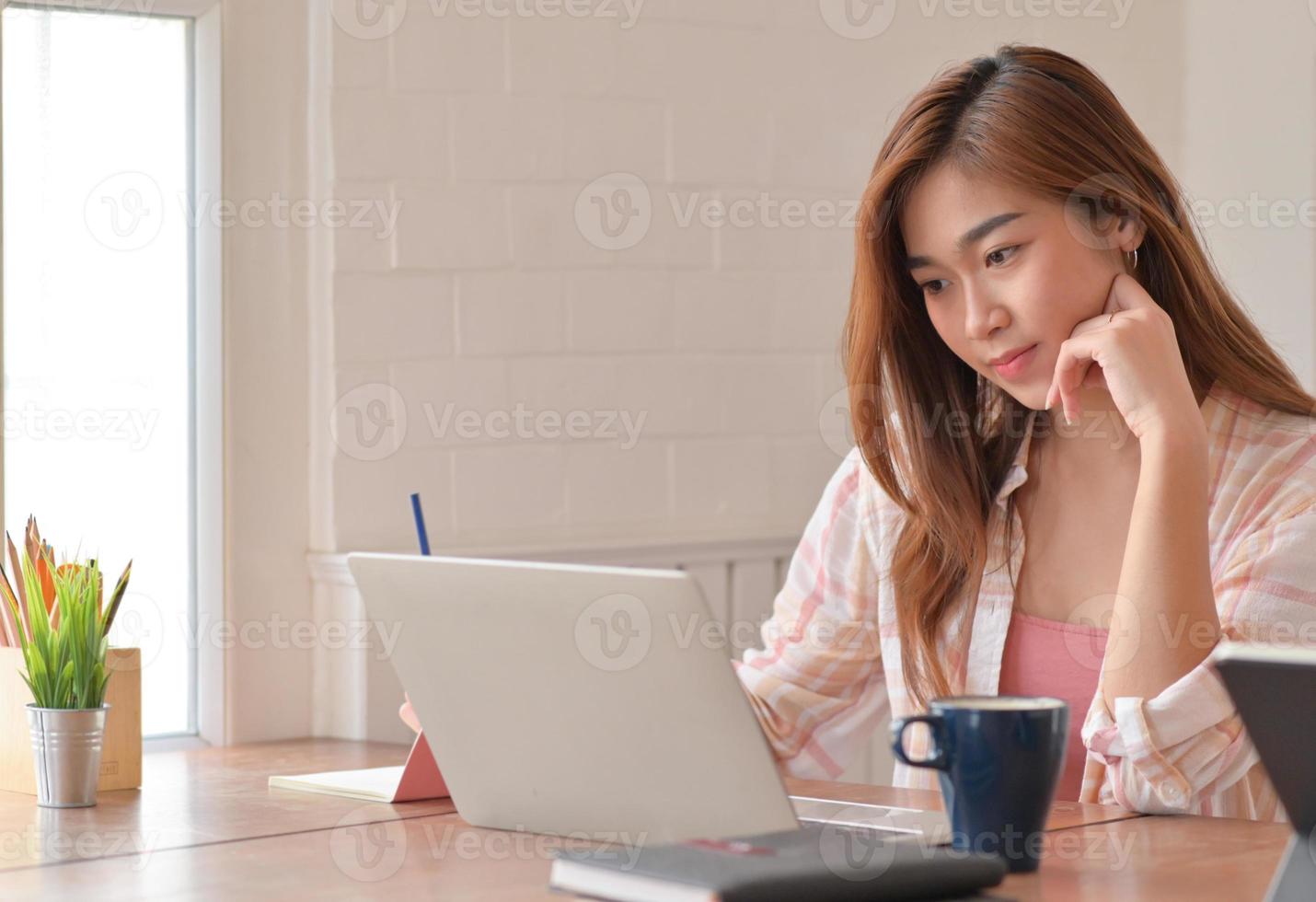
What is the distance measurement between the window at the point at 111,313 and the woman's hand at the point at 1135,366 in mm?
1073

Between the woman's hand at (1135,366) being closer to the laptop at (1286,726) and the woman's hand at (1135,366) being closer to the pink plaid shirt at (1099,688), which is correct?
the pink plaid shirt at (1099,688)

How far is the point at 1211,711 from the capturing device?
1432mm

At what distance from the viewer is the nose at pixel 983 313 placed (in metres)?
1.66

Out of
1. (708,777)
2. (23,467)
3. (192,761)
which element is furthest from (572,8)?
(708,777)

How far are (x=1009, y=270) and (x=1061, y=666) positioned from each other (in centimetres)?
40

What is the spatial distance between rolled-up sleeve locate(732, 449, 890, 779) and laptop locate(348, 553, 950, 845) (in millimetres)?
465

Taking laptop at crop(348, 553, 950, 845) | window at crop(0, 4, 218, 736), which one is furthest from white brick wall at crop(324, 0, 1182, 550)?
laptop at crop(348, 553, 950, 845)

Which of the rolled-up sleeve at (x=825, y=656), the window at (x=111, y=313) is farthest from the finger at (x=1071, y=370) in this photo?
the window at (x=111, y=313)

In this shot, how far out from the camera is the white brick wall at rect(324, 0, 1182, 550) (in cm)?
213

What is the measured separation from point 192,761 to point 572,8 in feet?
3.61

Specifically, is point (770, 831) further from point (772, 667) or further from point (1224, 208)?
point (1224, 208)

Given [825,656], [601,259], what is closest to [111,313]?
[601,259]

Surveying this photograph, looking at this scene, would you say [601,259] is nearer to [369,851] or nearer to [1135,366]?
[1135,366]

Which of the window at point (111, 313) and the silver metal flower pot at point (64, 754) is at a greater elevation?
the window at point (111, 313)
